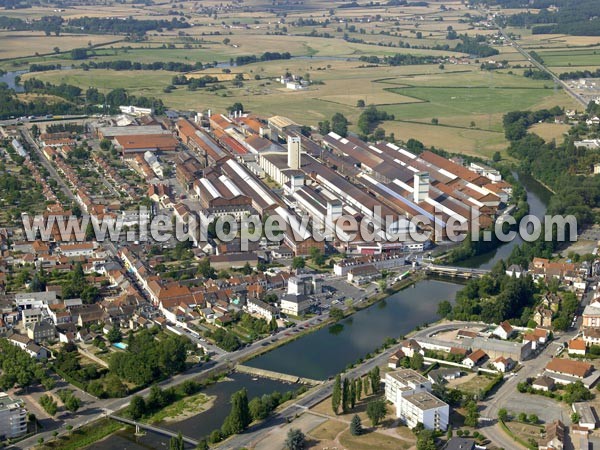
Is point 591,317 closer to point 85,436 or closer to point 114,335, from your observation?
point 114,335

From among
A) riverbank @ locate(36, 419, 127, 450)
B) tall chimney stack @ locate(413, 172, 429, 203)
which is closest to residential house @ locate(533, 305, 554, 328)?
tall chimney stack @ locate(413, 172, 429, 203)

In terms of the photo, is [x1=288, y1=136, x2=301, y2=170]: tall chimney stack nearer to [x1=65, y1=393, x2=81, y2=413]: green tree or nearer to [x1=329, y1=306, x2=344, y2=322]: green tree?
[x1=329, y1=306, x2=344, y2=322]: green tree

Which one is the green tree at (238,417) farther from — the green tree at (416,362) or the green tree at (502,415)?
the green tree at (502,415)

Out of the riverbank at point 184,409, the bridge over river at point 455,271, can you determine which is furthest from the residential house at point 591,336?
the riverbank at point 184,409

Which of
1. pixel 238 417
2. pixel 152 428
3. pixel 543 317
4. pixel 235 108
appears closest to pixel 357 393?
pixel 238 417

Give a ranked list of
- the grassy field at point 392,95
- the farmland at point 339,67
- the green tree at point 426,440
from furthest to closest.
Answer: the farmland at point 339,67
the grassy field at point 392,95
the green tree at point 426,440

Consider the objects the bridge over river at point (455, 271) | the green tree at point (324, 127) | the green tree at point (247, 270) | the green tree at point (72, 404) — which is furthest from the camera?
the green tree at point (324, 127)

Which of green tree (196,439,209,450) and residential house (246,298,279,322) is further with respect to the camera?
residential house (246,298,279,322)
